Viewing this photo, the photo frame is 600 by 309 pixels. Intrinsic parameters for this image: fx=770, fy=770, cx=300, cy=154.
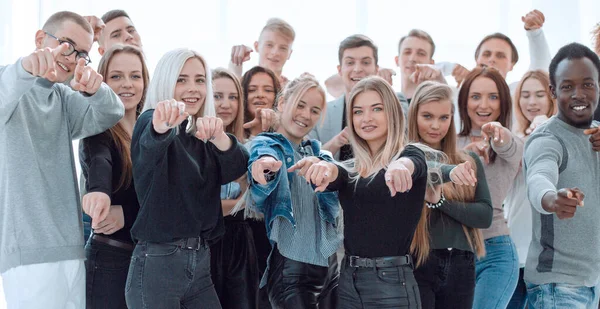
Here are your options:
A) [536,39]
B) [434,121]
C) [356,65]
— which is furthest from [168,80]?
[536,39]

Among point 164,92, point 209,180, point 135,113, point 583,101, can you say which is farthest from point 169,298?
point 583,101

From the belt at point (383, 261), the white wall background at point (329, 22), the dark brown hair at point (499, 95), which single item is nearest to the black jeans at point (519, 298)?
the dark brown hair at point (499, 95)

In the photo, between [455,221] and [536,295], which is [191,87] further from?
[536,295]

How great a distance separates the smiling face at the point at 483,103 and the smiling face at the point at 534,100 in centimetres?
30

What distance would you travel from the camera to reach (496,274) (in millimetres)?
3189

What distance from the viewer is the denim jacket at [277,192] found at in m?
2.74

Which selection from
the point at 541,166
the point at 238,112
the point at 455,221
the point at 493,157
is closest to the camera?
the point at 541,166

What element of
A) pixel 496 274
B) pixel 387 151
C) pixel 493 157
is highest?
pixel 387 151

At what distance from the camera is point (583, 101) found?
9.07 feet

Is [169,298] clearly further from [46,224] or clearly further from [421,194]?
[421,194]

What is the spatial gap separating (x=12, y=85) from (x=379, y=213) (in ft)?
4.15

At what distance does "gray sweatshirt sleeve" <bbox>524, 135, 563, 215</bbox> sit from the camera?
99.1 inches

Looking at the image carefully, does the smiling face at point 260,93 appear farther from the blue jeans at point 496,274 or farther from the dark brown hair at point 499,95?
the blue jeans at point 496,274

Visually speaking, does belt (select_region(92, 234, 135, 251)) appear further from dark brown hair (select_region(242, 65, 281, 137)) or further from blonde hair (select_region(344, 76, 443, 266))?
dark brown hair (select_region(242, 65, 281, 137))
